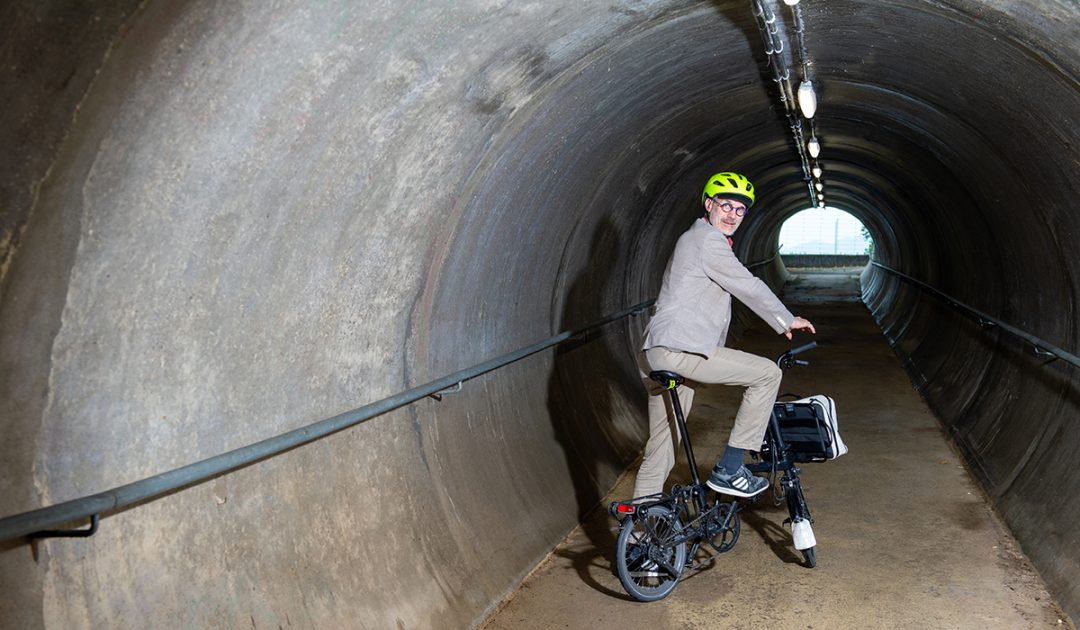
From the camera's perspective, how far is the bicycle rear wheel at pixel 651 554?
225 inches

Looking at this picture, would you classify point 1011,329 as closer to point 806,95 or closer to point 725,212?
point 806,95

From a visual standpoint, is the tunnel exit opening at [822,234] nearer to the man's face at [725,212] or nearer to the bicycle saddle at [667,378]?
the man's face at [725,212]

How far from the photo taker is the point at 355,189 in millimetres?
4570

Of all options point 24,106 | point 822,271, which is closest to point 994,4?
point 24,106

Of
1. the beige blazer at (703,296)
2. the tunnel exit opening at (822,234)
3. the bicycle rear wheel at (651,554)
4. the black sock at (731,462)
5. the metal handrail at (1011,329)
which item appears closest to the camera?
the bicycle rear wheel at (651,554)

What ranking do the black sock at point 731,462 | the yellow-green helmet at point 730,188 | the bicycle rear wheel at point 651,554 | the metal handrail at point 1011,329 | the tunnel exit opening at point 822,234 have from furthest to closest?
the tunnel exit opening at point 822,234 < the metal handrail at point 1011,329 < the black sock at point 731,462 < the yellow-green helmet at point 730,188 < the bicycle rear wheel at point 651,554

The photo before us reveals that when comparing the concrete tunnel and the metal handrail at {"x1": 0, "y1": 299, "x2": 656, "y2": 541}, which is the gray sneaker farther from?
the metal handrail at {"x1": 0, "y1": 299, "x2": 656, "y2": 541}

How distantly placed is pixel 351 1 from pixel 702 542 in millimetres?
4573

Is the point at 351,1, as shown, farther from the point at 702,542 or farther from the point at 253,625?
the point at 702,542

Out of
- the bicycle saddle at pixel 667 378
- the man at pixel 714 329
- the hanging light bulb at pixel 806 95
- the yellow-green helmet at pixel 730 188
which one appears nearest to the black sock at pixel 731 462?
the man at pixel 714 329

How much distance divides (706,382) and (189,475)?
10.4 ft

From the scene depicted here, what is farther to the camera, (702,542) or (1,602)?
(702,542)

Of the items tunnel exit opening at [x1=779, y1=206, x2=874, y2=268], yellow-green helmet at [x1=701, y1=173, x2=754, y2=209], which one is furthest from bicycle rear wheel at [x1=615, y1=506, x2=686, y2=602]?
tunnel exit opening at [x1=779, y1=206, x2=874, y2=268]

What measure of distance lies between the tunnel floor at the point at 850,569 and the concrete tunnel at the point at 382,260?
0.69ft
